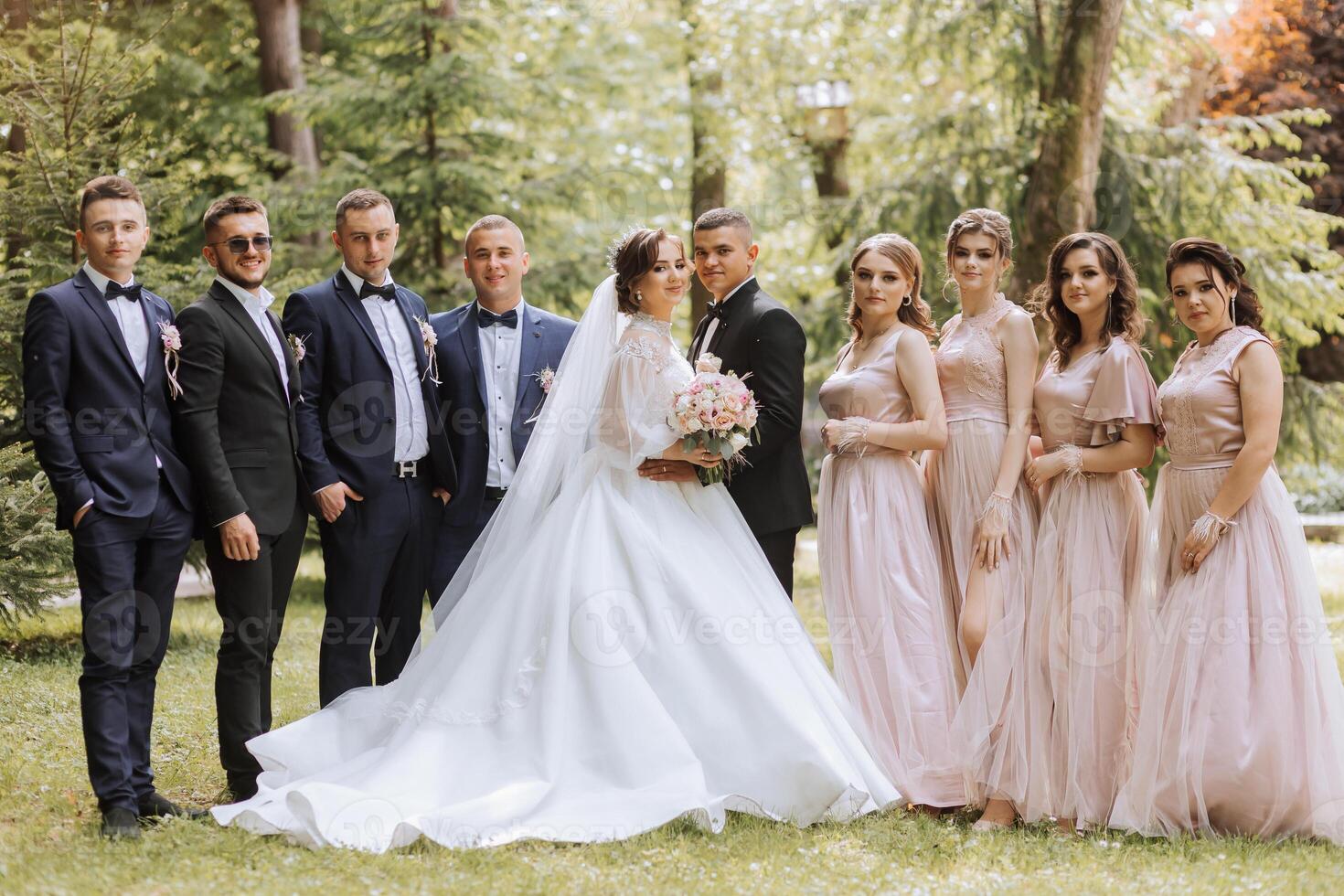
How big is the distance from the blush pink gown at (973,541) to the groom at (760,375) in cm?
62

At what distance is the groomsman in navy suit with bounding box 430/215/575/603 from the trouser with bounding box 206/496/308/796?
2.30 feet

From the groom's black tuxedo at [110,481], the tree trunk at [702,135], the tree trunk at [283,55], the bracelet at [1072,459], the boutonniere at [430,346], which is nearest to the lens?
the groom's black tuxedo at [110,481]

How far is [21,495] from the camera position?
748 cm

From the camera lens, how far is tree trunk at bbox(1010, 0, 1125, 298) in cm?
1020

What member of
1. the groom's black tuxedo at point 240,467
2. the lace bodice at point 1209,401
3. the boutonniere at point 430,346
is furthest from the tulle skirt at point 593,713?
the lace bodice at point 1209,401

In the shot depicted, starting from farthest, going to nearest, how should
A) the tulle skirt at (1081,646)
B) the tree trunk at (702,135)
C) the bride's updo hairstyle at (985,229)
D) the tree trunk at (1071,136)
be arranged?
the tree trunk at (702,135) → the tree trunk at (1071,136) → the bride's updo hairstyle at (985,229) → the tulle skirt at (1081,646)

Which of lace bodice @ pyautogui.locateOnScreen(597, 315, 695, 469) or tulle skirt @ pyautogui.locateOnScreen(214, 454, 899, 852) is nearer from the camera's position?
tulle skirt @ pyautogui.locateOnScreen(214, 454, 899, 852)

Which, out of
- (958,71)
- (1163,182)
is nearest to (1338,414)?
(1163,182)

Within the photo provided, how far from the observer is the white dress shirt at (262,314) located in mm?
4766

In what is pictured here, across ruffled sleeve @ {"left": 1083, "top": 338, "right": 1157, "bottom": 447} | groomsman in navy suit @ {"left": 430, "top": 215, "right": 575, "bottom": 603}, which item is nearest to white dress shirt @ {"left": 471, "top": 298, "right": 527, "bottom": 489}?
groomsman in navy suit @ {"left": 430, "top": 215, "right": 575, "bottom": 603}

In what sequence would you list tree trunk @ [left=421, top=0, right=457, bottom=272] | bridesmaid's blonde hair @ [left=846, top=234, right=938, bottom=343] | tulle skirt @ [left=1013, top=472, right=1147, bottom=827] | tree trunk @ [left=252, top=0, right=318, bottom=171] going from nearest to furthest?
tulle skirt @ [left=1013, top=472, right=1147, bottom=827], bridesmaid's blonde hair @ [left=846, top=234, right=938, bottom=343], tree trunk @ [left=421, top=0, right=457, bottom=272], tree trunk @ [left=252, top=0, right=318, bottom=171]

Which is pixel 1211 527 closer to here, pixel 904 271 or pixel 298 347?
pixel 904 271

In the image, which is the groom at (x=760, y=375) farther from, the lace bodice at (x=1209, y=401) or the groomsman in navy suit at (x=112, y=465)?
the groomsman in navy suit at (x=112, y=465)

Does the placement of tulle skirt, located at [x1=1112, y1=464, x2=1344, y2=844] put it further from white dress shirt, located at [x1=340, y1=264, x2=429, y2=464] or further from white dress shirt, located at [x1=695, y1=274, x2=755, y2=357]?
white dress shirt, located at [x1=340, y1=264, x2=429, y2=464]
